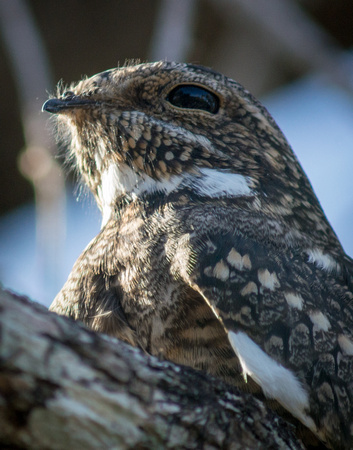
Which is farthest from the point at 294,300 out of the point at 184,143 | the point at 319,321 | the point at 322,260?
the point at 184,143

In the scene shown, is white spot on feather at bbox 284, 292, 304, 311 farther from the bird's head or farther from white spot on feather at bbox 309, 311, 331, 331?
the bird's head

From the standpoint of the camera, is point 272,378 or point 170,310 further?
point 170,310

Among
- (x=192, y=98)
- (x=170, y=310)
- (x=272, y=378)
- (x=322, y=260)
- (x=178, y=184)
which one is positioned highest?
(x=192, y=98)

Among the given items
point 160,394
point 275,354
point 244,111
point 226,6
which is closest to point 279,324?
point 275,354

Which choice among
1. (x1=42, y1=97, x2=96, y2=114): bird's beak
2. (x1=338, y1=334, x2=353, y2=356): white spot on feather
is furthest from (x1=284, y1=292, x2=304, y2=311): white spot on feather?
(x1=42, y1=97, x2=96, y2=114): bird's beak

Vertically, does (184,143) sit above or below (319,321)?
above

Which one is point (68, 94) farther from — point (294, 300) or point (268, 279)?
point (294, 300)

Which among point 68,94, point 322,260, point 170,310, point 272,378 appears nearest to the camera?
point 272,378
